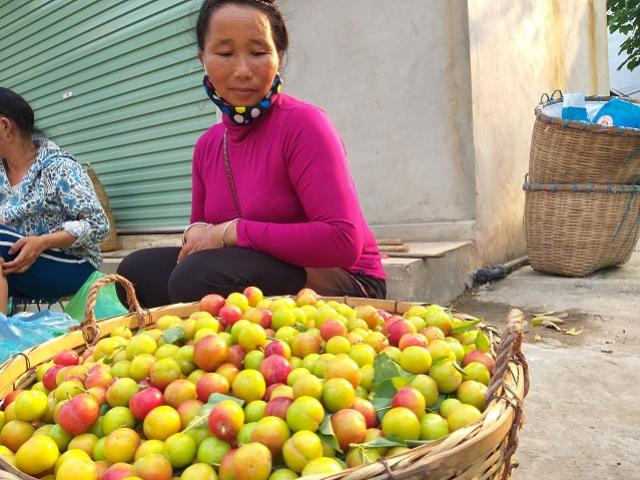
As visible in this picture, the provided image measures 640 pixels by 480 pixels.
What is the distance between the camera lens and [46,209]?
2883 millimetres

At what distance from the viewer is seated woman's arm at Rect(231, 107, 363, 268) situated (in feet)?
5.93

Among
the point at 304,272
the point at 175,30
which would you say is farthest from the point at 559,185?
the point at 175,30

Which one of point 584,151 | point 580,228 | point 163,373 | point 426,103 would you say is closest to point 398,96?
point 426,103

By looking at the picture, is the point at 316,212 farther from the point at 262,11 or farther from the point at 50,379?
the point at 50,379

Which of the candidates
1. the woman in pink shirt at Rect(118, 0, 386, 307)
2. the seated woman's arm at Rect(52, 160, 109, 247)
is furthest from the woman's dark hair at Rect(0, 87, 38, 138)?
the woman in pink shirt at Rect(118, 0, 386, 307)

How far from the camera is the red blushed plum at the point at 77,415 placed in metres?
1.01

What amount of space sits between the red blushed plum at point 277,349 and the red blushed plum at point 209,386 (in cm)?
A: 14

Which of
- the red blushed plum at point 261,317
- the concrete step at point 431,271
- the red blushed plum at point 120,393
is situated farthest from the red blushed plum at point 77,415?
the concrete step at point 431,271

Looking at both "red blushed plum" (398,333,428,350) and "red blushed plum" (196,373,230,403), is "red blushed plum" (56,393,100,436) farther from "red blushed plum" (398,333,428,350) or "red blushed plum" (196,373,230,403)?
"red blushed plum" (398,333,428,350)

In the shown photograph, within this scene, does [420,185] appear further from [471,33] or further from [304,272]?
[304,272]

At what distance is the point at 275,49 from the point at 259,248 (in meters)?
0.73

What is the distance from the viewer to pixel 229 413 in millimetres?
929

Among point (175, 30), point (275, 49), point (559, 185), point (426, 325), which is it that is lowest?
point (559, 185)

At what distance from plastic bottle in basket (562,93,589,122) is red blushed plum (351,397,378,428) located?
130 inches
